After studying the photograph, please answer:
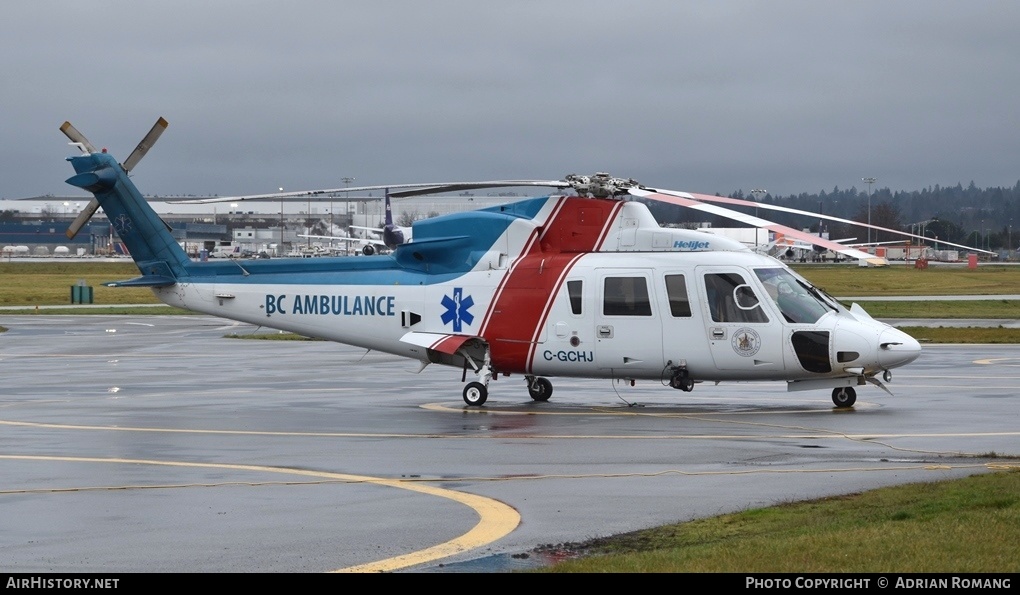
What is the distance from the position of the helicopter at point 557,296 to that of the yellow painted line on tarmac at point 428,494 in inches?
212

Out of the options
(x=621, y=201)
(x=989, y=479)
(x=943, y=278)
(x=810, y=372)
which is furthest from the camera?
(x=943, y=278)

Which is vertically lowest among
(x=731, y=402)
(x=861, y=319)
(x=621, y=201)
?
(x=731, y=402)

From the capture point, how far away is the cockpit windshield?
20250 millimetres

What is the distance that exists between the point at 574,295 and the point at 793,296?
11.8ft

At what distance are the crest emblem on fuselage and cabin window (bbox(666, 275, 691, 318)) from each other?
87 centimetres

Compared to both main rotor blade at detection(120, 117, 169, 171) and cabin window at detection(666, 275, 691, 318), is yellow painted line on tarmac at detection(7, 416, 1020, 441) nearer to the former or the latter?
cabin window at detection(666, 275, 691, 318)

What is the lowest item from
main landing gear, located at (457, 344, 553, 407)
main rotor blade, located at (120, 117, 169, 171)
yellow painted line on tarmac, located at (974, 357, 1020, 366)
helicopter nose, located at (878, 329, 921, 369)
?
yellow painted line on tarmac, located at (974, 357, 1020, 366)

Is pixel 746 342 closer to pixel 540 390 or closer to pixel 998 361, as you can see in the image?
pixel 540 390

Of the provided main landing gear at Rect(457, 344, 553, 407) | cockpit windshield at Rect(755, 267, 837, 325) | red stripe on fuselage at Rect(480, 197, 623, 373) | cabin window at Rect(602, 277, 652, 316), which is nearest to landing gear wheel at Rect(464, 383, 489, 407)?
main landing gear at Rect(457, 344, 553, 407)

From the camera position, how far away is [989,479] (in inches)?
491

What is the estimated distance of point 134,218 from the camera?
2425 centimetres

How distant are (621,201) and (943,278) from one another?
78.3 m

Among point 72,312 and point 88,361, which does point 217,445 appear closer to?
point 88,361

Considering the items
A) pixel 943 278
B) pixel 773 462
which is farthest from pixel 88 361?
pixel 943 278
